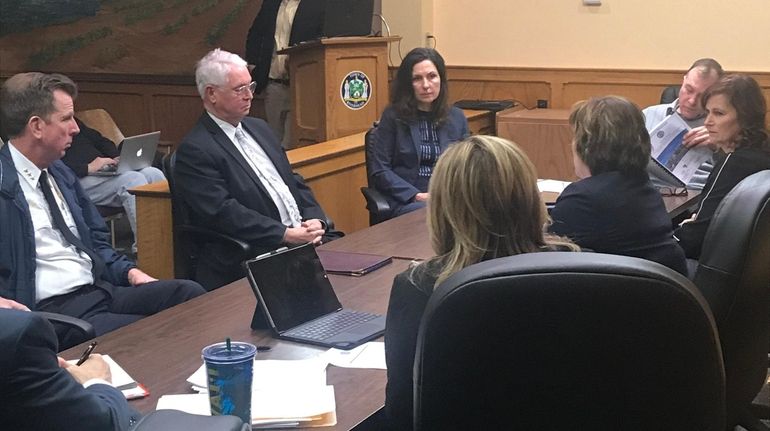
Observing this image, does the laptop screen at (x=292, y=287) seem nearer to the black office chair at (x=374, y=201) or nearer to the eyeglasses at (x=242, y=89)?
the eyeglasses at (x=242, y=89)

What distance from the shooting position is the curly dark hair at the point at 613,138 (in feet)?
8.98

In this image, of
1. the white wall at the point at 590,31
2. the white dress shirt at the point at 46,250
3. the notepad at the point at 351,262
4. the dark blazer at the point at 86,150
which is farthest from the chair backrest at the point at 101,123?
the notepad at the point at 351,262

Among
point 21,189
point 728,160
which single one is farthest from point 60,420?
point 728,160

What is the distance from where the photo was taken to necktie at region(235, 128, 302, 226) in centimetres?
375

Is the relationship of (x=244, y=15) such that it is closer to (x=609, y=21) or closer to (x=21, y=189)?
(x=609, y=21)

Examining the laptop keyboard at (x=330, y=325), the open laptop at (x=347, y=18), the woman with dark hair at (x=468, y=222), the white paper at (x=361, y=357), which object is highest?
the open laptop at (x=347, y=18)

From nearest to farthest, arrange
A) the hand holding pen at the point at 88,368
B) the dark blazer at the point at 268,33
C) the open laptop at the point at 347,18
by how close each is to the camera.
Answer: the hand holding pen at the point at 88,368 → the open laptop at the point at 347,18 → the dark blazer at the point at 268,33

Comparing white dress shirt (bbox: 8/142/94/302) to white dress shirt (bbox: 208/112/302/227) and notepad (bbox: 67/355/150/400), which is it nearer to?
white dress shirt (bbox: 208/112/302/227)

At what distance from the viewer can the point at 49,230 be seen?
117 inches

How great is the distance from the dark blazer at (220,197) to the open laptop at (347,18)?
236cm

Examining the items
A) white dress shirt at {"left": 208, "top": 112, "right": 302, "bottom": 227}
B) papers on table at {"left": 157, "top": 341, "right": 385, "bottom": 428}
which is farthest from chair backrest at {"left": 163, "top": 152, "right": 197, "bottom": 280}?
papers on table at {"left": 157, "top": 341, "right": 385, "bottom": 428}

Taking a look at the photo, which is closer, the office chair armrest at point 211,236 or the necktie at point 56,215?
the necktie at point 56,215

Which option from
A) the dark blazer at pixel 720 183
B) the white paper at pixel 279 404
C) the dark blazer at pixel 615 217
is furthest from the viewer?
the dark blazer at pixel 720 183

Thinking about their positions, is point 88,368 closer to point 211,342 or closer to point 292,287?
point 211,342
